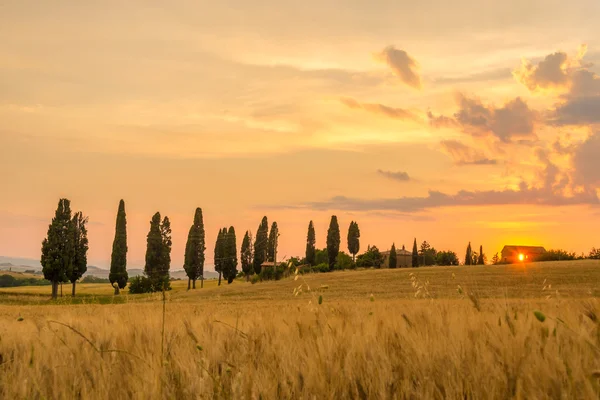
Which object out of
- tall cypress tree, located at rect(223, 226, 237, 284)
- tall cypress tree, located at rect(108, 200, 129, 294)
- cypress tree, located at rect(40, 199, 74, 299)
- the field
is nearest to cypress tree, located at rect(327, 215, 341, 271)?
tall cypress tree, located at rect(223, 226, 237, 284)

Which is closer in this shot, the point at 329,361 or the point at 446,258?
the point at 329,361

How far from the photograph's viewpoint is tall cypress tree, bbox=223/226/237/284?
105 m

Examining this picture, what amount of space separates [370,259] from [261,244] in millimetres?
23644

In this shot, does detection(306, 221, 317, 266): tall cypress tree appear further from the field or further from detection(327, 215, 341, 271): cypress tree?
the field

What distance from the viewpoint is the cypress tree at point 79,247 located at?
77.2 metres

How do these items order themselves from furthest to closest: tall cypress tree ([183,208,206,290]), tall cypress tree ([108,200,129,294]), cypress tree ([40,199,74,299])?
tall cypress tree ([183,208,206,290]), tall cypress tree ([108,200,129,294]), cypress tree ([40,199,74,299])

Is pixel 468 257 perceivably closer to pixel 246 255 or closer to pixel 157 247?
pixel 246 255

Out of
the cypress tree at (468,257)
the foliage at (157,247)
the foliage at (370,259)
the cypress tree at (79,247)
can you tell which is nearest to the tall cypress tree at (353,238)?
the foliage at (370,259)

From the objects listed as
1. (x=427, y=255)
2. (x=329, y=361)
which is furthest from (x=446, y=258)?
(x=329, y=361)

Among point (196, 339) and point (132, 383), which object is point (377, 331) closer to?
point (196, 339)

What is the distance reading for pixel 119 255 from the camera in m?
82.4

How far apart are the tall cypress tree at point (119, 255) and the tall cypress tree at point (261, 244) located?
3119 cm

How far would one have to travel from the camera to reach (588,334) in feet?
8.91

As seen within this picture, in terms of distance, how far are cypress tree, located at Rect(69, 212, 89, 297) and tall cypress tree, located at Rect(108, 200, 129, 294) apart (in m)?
4.49
